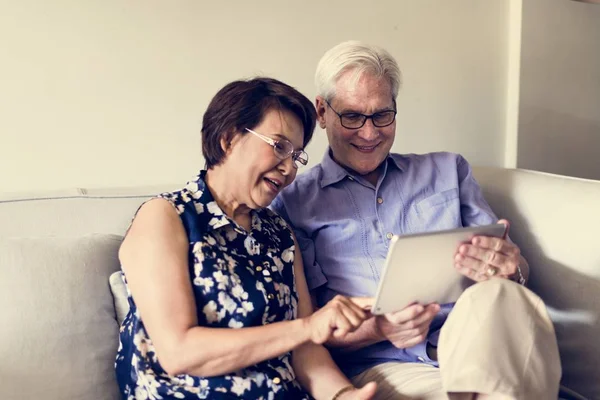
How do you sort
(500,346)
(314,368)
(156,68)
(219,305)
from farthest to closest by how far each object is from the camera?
(156,68), (314,368), (219,305), (500,346)

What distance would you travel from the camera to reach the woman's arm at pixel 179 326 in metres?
1.13

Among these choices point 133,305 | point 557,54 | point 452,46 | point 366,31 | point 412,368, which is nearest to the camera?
point 133,305

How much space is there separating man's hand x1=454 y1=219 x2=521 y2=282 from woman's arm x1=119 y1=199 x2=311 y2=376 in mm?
338

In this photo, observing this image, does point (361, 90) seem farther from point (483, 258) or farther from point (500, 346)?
point (500, 346)

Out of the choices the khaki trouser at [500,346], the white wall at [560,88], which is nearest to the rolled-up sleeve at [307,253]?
the khaki trouser at [500,346]

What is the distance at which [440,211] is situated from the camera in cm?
163

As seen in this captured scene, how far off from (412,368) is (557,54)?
149cm

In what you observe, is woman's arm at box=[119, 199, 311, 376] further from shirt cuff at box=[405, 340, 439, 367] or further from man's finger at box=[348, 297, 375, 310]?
shirt cuff at box=[405, 340, 439, 367]

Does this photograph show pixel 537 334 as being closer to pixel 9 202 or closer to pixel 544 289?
pixel 544 289

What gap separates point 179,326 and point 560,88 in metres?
1.88

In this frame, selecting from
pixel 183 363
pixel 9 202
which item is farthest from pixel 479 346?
pixel 9 202

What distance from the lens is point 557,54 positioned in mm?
2367

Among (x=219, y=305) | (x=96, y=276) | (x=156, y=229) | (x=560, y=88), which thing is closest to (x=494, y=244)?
(x=219, y=305)

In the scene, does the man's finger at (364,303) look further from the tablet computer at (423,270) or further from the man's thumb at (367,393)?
the man's thumb at (367,393)
